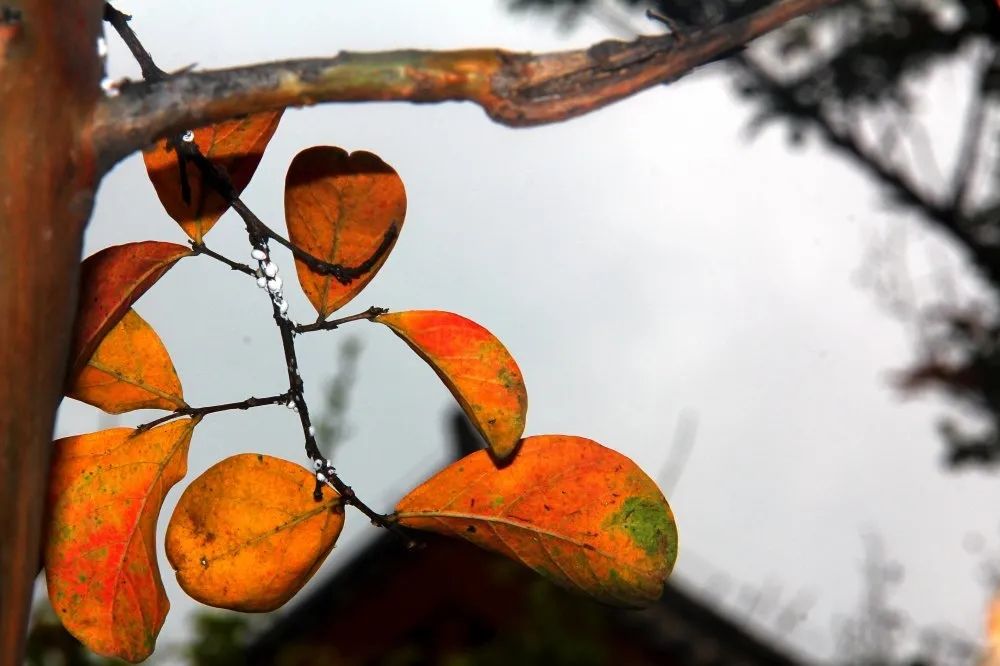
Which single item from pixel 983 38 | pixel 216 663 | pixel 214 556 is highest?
pixel 983 38

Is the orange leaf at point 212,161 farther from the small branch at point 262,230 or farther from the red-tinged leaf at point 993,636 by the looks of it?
the red-tinged leaf at point 993,636

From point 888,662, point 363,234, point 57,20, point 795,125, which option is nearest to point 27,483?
point 57,20

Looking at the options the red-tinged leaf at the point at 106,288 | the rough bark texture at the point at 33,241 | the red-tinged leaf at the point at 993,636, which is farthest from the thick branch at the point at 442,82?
the red-tinged leaf at the point at 993,636

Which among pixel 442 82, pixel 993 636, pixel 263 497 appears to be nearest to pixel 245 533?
pixel 263 497

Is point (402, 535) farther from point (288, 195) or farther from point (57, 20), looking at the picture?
point (57, 20)

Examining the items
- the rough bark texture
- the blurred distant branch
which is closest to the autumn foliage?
the rough bark texture

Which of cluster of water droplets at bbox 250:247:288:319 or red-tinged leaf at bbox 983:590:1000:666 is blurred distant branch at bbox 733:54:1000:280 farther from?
cluster of water droplets at bbox 250:247:288:319
